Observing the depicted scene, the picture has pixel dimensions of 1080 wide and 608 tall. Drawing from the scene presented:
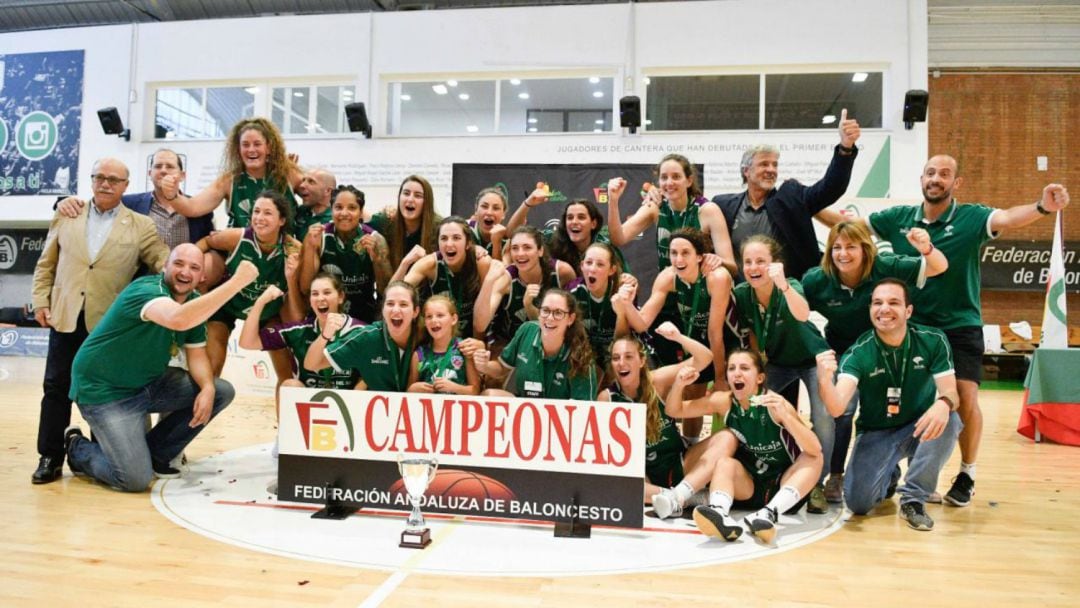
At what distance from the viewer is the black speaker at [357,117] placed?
10.7 meters

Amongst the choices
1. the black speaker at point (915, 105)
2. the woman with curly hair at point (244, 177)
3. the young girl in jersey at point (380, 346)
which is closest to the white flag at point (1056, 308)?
the black speaker at point (915, 105)

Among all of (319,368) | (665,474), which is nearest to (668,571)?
(665,474)

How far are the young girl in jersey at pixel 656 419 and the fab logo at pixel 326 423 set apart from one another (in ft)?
4.27

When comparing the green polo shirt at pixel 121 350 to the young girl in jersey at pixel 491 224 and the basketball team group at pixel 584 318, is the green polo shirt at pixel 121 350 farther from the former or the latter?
the young girl in jersey at pixel 491 224

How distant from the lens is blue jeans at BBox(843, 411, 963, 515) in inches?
143

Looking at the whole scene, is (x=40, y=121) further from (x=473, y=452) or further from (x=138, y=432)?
(x=473, y=452)

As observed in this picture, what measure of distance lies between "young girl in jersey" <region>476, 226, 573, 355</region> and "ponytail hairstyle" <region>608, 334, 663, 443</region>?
2.13ft

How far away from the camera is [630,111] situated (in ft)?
32.7

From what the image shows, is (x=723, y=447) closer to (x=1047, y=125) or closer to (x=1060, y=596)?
(x=1060, y=596)

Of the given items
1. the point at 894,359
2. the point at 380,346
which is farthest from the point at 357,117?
the point at 894,359

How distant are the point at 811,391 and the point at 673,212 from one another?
1342 millimetres

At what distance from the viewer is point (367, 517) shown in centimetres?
339

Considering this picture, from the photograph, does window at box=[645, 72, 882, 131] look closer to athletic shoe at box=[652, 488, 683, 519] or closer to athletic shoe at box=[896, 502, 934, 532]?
athletic shoe at box=[896, 502, 934, 532]

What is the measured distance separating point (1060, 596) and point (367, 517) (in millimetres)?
2891
